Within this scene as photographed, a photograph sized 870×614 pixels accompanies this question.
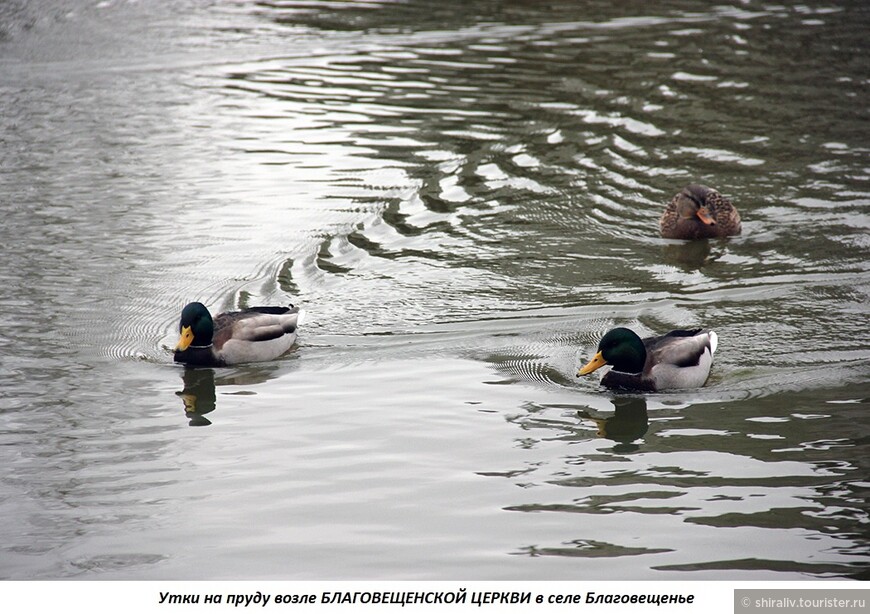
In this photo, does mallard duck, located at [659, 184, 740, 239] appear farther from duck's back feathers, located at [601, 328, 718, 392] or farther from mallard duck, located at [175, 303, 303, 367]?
mallard duck, located at [175, 303, 303, 367]

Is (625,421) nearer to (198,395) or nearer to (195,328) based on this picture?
(198,395)

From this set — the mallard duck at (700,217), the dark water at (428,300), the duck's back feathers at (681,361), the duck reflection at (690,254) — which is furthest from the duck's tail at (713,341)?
the mallard duck at (700,217)

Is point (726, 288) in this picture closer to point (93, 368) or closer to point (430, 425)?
point (430, 425)

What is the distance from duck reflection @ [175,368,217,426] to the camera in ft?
27.9

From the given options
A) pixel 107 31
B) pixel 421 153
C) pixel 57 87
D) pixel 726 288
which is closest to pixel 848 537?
pixel 726 288

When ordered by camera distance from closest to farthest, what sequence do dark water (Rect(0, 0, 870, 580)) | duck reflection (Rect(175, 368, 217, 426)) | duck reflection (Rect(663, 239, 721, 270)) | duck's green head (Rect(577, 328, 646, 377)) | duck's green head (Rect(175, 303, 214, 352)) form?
dark water (Rect(0, 0, 870, 580)) → duck reflection (Rect(175, 368, 217, 426)) → duck's green head (Rect(577, 328, 646, 377)) → duck's green head (Rect(175, 303, 214, 352)) → duck reflection (Rect(663, 239, 721, 270))

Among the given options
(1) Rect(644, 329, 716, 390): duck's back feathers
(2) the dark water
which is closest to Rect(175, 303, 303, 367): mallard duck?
(2) the dark water

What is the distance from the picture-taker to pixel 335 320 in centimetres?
1014

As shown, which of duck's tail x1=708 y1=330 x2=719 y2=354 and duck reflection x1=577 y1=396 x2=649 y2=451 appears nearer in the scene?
duck reflection x1=577 y1=396 x2=649 y2=451

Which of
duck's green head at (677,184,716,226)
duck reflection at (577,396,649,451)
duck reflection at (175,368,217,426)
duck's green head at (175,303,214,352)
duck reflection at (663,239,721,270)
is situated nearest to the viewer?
duck reflection at (577,396,649,451)

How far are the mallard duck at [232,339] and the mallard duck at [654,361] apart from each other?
230cm

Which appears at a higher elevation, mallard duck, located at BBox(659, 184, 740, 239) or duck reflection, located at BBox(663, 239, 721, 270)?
mallard duck, located at BBox(659, 184, 740, 239)

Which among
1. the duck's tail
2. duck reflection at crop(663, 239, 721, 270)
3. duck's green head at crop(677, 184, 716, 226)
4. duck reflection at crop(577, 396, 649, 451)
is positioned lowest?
duck reflection at crop(577, 396, 649, 451)

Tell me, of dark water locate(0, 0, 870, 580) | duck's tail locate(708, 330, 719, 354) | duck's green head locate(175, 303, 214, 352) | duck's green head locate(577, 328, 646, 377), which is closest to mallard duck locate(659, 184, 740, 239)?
dark water locate(0, 0, 870, 580)
